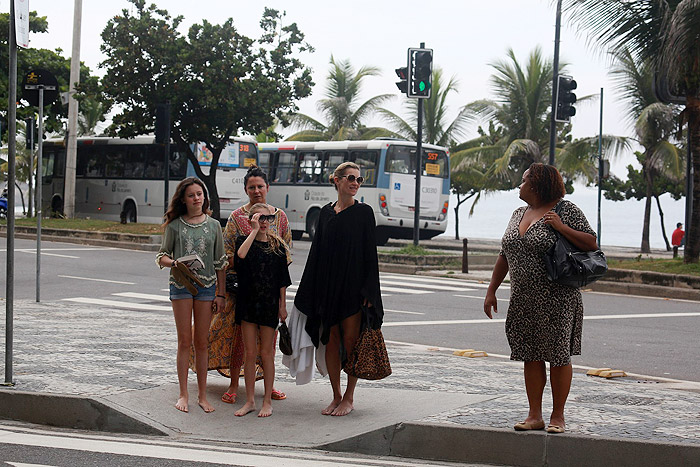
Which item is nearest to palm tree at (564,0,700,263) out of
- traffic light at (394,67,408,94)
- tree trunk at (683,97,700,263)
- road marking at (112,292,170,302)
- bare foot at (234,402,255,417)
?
tree trunk at (683,97,700,263)

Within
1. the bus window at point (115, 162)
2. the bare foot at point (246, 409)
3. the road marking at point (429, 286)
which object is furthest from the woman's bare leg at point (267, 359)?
the bus window at point (115, 162)

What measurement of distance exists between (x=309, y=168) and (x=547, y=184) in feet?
90.0

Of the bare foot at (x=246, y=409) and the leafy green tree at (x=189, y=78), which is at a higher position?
the leafy green tree at (x=189, y=78)

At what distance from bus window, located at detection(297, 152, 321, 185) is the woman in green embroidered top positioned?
26028 mm

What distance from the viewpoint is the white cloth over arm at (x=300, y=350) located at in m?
6.84

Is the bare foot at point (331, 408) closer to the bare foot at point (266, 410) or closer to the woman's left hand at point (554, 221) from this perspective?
the bare foot at point (266, 410)

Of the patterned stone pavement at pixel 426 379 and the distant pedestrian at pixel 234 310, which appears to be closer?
the patterned stone pavement at pixel 426 379

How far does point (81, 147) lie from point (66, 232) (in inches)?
431

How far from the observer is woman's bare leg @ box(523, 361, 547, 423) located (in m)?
6.05

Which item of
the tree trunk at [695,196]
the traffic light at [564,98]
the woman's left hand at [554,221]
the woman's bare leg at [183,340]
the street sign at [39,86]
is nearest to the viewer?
the woman's left hand at [554,221]

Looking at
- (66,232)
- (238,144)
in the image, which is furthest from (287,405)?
A: (238,144)

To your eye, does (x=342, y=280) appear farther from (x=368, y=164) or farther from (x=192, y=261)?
(x=368, y=164)

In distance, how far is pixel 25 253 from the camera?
22.7 metres

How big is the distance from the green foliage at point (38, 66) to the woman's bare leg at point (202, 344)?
90.9ft
